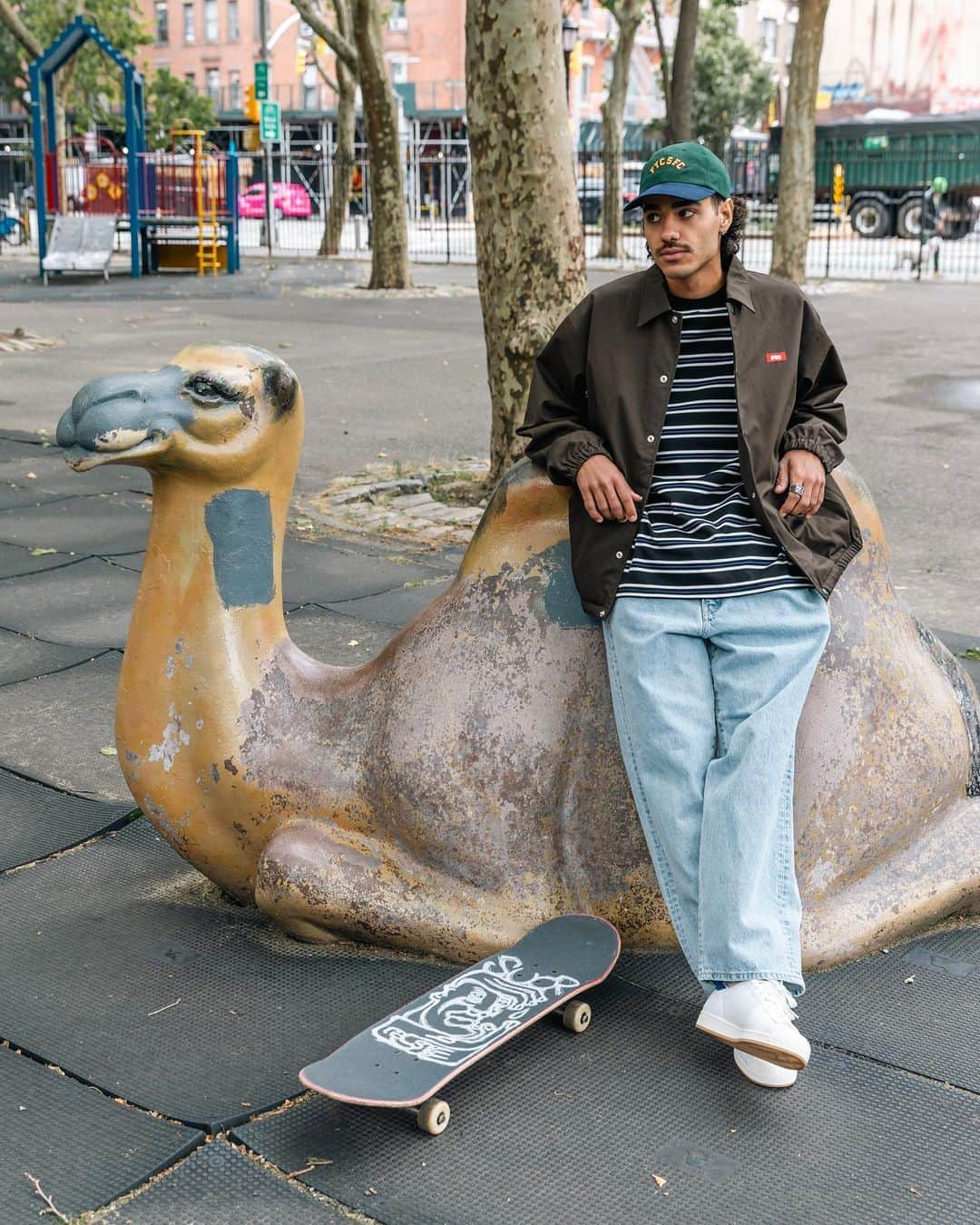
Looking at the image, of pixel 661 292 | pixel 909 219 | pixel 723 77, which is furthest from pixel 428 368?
pixel 723 77

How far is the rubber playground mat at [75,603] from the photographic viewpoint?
215 inches

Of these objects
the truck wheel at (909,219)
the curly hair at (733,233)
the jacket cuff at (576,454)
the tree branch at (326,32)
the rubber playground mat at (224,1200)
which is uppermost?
the tree branch at (326,32)

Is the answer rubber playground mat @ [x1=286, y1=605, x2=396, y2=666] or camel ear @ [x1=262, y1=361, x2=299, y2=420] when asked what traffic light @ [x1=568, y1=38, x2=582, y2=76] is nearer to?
rubber playground mat @ [x1=286, y1=605, x2=396, y2=666]

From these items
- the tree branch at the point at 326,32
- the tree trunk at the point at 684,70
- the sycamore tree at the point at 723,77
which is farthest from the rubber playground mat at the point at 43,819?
the sycamore tree at the point at 723,77

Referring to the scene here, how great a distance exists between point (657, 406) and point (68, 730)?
95.5 inches

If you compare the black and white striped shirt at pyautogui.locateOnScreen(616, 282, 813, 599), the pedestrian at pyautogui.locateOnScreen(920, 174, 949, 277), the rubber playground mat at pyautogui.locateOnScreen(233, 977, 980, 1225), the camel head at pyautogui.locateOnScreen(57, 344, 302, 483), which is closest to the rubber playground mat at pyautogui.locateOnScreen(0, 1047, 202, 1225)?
the rubber playground mat at pyautogui.locateOnScreen(233, 977, 980, 1225)

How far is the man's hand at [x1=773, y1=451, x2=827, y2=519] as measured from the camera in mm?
2834

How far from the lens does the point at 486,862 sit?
295 centimetres

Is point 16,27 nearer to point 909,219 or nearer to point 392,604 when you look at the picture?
point 392,604

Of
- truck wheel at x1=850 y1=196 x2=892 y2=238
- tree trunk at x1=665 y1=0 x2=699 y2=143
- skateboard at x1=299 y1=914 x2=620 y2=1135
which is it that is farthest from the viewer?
truck wheel at x1=850 y1=196 x2=892 y2=238

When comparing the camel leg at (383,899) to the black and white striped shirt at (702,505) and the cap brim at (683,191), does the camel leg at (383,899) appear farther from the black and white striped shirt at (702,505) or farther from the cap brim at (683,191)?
the cap brim at (683,191)

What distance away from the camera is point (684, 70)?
16188 mm

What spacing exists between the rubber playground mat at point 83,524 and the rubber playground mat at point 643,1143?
176 inches

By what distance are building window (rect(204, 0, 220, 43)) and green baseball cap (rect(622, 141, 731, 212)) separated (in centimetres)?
6687
